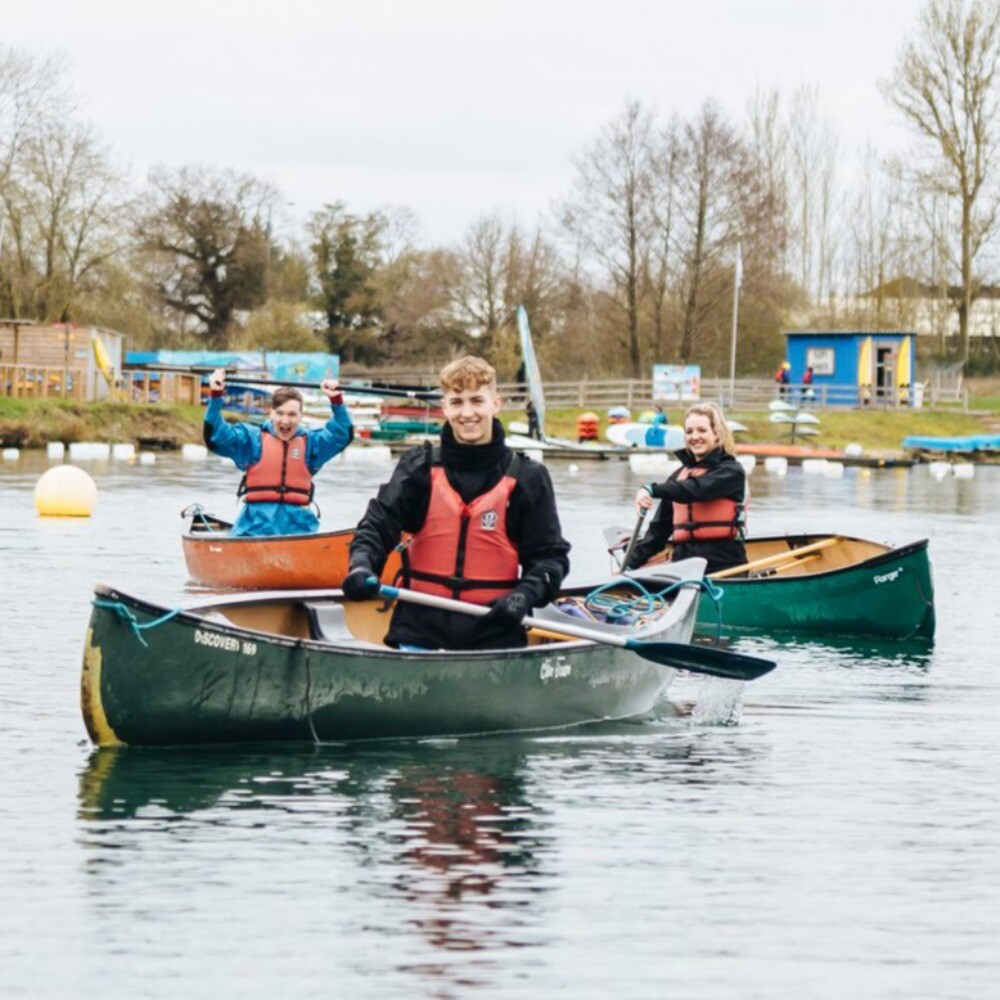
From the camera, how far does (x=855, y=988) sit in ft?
17.9

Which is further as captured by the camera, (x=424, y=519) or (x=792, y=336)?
(x=792, y=336)

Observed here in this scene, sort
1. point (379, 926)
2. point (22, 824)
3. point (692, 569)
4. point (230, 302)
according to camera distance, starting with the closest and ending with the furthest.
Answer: point (379, 926)
point (22, 824)
point (692, 569)
point (230, 302)

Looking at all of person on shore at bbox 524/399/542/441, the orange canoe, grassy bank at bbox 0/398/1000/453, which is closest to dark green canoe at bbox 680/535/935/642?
the orange canoe

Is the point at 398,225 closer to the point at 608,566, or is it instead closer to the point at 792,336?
the point at 792,336

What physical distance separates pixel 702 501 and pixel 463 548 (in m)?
4.27

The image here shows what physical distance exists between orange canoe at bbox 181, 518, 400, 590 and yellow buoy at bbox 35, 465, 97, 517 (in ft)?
A: 26.2

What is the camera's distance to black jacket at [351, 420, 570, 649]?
8031 millimetres

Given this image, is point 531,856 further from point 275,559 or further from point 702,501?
point 275,559

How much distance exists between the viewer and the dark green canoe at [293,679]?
25.5 ft

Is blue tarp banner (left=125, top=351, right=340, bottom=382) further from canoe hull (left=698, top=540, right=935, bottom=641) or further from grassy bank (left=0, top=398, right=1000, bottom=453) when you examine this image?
canoe hull (left=698, top=540, right=935, bottom=641)

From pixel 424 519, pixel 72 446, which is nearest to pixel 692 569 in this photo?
pixel 424 519

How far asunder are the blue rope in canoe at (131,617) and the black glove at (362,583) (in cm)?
68

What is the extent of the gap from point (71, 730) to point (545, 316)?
171 ft

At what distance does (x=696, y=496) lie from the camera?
12.1 m
